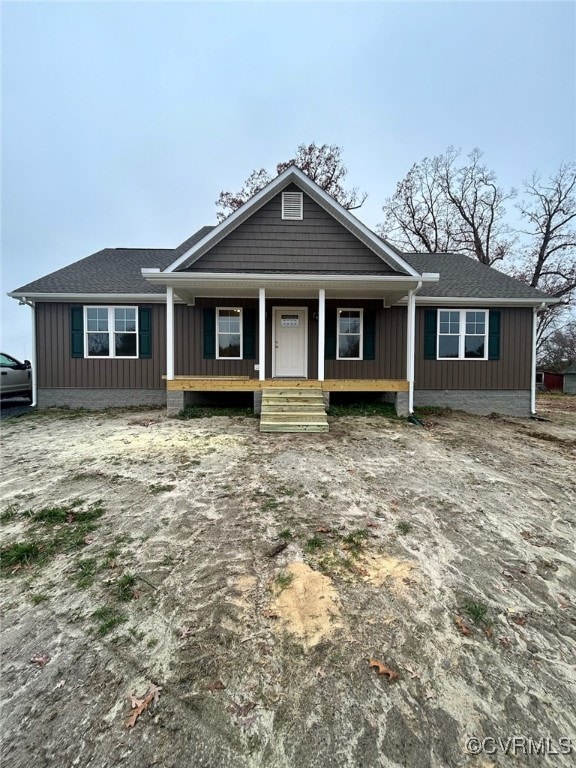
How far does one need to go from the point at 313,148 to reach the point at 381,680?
2315 cm

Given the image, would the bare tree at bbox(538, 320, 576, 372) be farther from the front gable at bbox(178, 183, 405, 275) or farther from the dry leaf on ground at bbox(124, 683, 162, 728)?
the dry leaf on ground at bbox(124, 683, 162, 728)

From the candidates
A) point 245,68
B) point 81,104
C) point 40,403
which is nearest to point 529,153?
point 245,68

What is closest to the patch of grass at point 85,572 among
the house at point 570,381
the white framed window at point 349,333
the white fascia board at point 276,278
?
the white fascia board at point 276,278

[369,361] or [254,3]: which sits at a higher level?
[254,3]

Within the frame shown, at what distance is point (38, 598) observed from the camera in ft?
7.60

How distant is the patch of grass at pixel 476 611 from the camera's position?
85.4 inches

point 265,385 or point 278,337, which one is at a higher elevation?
point 278,337

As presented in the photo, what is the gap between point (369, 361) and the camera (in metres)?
10.1

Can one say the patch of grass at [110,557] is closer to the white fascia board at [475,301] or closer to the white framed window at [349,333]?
the white framed window at [349,333]

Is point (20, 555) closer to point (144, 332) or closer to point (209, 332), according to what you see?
point (209, 332)

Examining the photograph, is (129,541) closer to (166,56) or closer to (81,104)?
(81,104)

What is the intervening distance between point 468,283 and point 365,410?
5.32 m

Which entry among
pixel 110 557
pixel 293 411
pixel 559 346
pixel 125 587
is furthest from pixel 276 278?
pixel 559 346

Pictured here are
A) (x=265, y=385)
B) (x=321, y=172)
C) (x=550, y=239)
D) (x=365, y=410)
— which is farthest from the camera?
(x=550, y=239)
